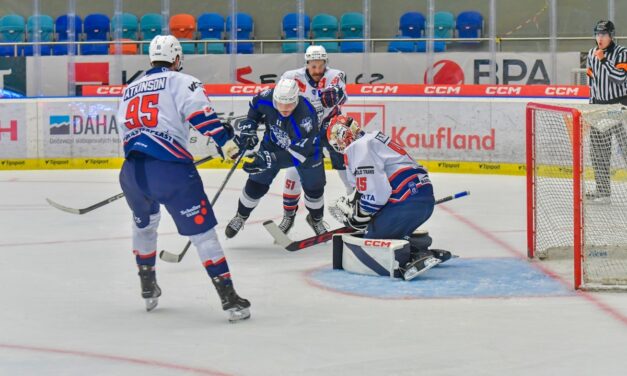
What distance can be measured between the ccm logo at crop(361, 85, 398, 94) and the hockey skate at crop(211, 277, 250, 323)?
21.2 feet

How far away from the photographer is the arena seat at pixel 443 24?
11.6 meters

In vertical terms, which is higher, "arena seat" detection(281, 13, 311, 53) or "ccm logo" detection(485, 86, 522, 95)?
"arena seat" detection(281, 13, 311, 53)

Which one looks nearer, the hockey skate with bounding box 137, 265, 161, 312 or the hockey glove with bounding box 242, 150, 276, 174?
the hockey skate with bounding box 137, 265, 161, 312

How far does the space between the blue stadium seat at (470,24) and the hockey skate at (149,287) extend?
7.39 meters

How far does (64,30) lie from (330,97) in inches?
235

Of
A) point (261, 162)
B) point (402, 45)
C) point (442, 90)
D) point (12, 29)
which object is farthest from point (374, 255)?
point (12, 29)

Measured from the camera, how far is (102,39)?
1239 centimetres

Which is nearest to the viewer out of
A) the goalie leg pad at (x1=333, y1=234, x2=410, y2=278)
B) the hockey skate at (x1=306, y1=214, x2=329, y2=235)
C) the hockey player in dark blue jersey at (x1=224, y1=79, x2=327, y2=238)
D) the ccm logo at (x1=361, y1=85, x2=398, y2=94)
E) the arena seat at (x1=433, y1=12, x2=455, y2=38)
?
the goalie leg pad at (x1=333, y1=234, x2=410, y2=278)

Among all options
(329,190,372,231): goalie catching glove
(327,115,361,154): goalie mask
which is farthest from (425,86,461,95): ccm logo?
(327,115,361,154): goalie mask

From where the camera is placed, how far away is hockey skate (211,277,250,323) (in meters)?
4.70

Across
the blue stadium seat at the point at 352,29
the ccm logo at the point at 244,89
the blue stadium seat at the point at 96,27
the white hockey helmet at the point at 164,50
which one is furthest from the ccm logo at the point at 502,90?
the white hockey helmet at the point at 164,50

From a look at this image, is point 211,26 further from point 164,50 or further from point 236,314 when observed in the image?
point 236,314

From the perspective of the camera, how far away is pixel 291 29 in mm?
12102

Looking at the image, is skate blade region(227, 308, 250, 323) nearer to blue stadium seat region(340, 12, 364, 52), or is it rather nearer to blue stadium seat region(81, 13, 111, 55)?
blue stadium seat region(340, 12, 364, 52)
